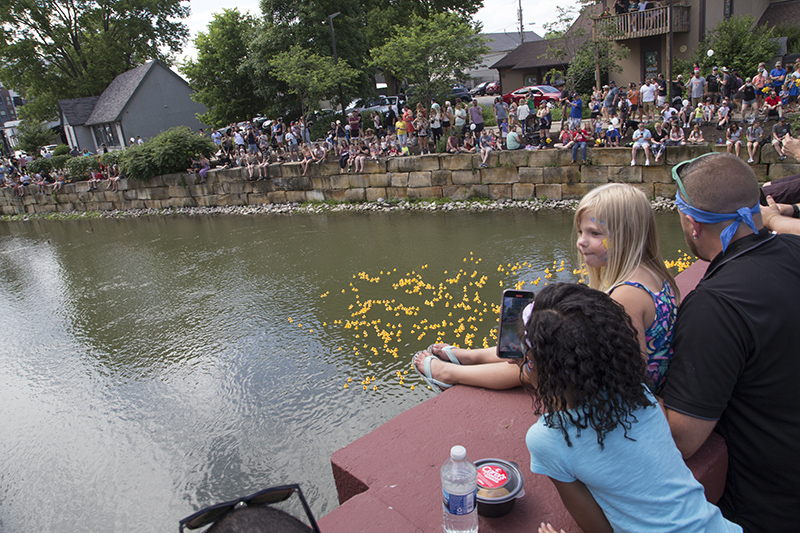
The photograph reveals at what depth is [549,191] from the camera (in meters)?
13.9

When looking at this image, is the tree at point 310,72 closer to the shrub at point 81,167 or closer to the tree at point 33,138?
the shrub at point 81,167

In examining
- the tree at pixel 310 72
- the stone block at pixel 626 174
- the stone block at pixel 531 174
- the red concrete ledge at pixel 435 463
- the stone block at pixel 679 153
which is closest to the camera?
the red concrete ledge at pixel 435 463

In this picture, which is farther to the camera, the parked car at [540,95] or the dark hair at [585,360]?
the parked car at [540,95]

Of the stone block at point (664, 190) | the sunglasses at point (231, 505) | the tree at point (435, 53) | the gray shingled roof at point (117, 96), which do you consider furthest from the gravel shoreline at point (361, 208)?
the gray shingled roof at point (117, 96)

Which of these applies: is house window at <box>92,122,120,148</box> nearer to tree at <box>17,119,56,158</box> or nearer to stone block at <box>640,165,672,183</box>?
tree at <box>17,119,56,158</box>

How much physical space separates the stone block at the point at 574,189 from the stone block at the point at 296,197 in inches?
338

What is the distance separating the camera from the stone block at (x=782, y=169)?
10782mm

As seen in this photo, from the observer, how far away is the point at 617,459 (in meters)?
1.56

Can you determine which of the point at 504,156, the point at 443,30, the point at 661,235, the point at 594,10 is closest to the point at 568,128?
the point at 504,156

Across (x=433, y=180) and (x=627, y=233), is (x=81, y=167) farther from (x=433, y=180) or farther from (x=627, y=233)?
(x=627, y=233)

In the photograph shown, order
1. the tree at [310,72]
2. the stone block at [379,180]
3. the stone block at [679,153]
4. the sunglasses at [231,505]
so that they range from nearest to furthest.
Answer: the sunglasses at [231,505]
the stone block at [679,153]
the stone block at [379,180]
the tree at [310,72]

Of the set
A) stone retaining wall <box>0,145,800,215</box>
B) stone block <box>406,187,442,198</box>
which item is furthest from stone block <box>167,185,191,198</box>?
stone block <box>406,187,442,198</box>

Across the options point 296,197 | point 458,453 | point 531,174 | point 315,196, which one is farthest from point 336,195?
point 458,453

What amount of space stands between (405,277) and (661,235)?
486cm
